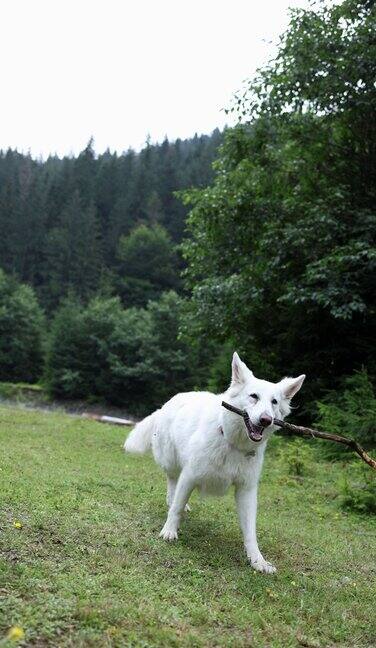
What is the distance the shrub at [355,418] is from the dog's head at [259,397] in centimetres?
A: 749

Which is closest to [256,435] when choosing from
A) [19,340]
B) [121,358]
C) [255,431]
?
[255,431]

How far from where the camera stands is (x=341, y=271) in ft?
53.3

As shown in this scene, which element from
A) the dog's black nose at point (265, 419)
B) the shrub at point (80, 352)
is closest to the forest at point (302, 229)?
the dog's black nose at point (265, 419)

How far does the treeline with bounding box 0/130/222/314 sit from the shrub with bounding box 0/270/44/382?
430 inches

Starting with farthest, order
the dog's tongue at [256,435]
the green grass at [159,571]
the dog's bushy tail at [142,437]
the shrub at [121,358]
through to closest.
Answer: the shrub at [121,358], the dog's bushy tail at [142,437], the dog's tongue at [256,435], the green grass at [159,571]

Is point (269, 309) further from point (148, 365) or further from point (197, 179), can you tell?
point (197, 179)

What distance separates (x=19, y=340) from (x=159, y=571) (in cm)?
5640

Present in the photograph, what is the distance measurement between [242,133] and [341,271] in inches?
321

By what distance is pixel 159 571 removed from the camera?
16.2ft

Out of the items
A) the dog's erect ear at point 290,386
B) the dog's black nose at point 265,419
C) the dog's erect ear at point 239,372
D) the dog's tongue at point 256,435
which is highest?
the dog's erect ear at point 239,372

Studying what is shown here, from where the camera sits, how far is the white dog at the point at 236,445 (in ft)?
18.0

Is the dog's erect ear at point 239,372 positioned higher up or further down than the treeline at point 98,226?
further down

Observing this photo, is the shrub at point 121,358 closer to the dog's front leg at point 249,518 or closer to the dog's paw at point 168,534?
the dog's paw at point 168,534

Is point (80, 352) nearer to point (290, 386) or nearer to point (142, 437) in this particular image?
point (142, 437)
